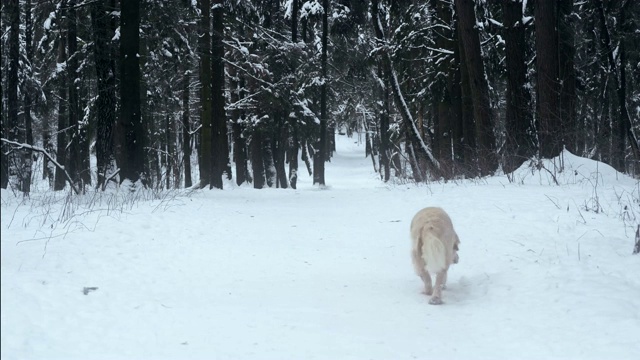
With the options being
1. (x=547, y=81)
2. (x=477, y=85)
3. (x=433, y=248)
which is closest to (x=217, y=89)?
(x=477, y=85)

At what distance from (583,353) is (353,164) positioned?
63.3 metres

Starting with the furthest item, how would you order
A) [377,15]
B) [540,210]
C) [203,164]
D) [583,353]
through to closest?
[377,15] → [203,164] → [540,210] → [583,353]

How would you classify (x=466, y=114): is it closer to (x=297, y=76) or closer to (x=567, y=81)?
(x=567, y=81)

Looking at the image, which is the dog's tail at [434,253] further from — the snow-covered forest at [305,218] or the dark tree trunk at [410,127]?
the dark tree trunk at [410,127]

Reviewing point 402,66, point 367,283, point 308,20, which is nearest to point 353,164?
point 308,20

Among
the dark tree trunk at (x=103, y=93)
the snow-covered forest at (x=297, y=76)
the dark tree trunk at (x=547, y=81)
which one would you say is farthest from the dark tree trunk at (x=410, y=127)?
the dark tree trunk at (x=103, y=93)

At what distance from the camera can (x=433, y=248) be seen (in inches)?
238

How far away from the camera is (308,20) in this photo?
27.9 metres

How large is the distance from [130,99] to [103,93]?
1.90 metres

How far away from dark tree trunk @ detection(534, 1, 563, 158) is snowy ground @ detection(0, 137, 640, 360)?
9.58 feet

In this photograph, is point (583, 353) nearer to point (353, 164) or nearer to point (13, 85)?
point (13, 85)

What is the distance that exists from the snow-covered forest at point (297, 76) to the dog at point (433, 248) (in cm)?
648

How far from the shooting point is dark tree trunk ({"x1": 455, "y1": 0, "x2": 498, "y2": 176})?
16000mm

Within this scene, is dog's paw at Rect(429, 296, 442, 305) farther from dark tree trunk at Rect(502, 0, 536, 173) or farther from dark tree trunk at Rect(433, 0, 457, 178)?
dark tree trunk at Rect(433, 0, 457, 178)
